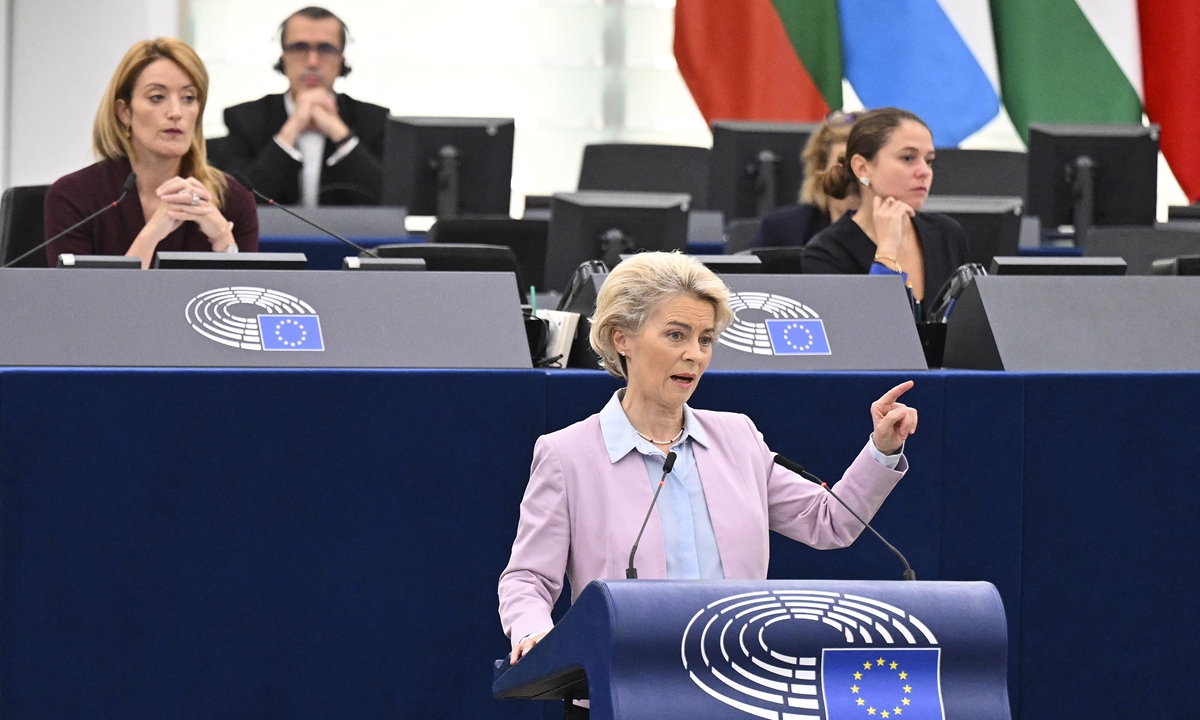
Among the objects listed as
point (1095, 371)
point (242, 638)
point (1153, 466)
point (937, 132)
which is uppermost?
point (937, 132)

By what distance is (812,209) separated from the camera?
4.21 meters

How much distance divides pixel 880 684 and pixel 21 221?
2928 millimetres

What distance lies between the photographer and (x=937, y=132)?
7.05 meters

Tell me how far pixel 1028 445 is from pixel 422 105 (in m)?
5.33

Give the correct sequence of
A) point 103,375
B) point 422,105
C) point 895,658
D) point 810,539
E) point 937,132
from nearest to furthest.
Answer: point 895,658 < point 810,539 < point 103,375 < point 937,132 < point 422,105

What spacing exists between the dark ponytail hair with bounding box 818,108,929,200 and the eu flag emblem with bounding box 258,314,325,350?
1562 millimetres

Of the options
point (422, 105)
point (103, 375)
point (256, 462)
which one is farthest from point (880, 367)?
point (422, 105)

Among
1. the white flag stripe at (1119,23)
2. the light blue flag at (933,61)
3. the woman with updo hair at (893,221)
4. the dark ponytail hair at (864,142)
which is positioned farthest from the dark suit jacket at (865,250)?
the white flag stripe at (1119,23)

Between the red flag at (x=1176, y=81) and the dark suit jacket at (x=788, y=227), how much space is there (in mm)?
3370

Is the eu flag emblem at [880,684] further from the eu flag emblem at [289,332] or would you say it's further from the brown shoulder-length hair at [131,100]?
the brown shoulder-length hair at [131,100]

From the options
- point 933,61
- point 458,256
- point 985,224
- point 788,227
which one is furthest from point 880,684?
point 933,61

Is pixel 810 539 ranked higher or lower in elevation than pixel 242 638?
higher

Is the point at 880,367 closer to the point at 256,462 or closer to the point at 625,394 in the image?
the point at 625,394

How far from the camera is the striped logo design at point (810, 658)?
4.66ft
